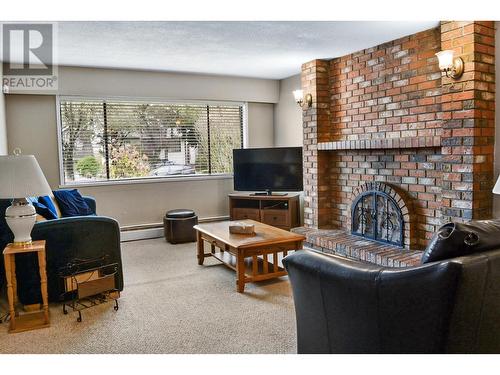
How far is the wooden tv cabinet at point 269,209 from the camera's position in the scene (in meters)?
5.46

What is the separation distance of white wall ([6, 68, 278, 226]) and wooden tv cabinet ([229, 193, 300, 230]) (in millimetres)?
538

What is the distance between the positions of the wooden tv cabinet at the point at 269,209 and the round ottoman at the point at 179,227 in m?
0.71

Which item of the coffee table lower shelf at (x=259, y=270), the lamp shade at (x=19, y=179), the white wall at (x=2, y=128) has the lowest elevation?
the coffee table lower shelf at (x=259, y=270)

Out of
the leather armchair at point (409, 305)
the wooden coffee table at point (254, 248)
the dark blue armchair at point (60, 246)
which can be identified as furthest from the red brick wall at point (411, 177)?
the dark blue armchair at point (60, 246)

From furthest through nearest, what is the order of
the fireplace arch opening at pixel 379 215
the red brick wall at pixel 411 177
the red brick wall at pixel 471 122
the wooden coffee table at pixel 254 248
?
1. the fireplace arch opening at pixel 379 215
2. the red brick wall at pixel 411 177
3. the wooden coffee table at pixel 254 248
4. the red brick wall at pixel 471 122

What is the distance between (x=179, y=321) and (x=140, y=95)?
3550mm

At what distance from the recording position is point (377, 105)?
439 cm

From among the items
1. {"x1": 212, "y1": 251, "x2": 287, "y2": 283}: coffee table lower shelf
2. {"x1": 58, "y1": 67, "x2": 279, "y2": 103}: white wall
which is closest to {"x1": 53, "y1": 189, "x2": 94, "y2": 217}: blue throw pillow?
{"x1": 58, "y1": 67, "x2": 279, "y2": 103}: white wall

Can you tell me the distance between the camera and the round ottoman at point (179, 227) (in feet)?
17.1

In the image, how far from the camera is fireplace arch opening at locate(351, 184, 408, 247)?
4.09 meters

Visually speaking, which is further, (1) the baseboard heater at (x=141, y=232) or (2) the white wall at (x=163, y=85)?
(1) the baseboard heater at (x=141, y=232)

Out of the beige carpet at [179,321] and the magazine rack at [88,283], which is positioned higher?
the magazine rack at [88,283]

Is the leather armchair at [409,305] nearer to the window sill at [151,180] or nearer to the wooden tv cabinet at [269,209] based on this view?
the wooden tv cabinet at [269,209]

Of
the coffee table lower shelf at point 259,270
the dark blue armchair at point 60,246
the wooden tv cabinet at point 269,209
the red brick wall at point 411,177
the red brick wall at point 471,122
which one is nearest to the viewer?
the dark blue armchair at point 60,246
